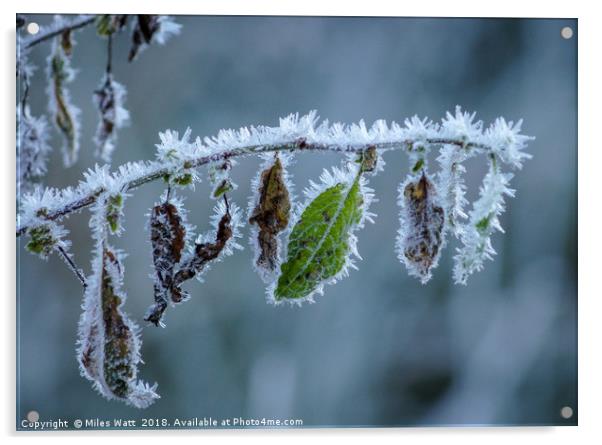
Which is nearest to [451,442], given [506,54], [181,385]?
[181,385]

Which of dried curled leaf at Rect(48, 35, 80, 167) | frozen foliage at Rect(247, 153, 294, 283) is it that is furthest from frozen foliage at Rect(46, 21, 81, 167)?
frozen foliage at Rect(247, 153, 294, 283)

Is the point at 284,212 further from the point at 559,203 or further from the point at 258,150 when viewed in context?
the point at 559,203

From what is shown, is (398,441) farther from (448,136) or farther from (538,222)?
(448,136)

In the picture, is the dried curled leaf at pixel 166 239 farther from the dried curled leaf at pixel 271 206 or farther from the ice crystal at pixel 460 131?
the ice crystal at pixel 460 131

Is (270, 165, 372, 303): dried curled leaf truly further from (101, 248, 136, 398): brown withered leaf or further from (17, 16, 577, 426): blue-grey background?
(17, 16, 577, 426): blue-grey background

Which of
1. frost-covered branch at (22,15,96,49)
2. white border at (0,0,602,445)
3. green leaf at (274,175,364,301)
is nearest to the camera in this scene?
green leaf at (274,175,364,301)

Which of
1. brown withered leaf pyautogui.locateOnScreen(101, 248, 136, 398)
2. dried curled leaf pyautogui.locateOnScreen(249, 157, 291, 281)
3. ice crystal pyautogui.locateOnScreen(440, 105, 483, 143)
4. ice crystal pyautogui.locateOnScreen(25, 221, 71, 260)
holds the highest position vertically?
ice crystal pyautogui.locateOnScreen(440, 105, 483, 143)

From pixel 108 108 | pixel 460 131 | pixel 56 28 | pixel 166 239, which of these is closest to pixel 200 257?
pixel 166 239
